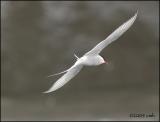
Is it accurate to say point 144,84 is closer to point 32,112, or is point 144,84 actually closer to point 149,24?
point 149,24

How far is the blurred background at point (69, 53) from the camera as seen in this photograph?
11.8 m

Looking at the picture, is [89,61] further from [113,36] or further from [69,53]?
[69,53]

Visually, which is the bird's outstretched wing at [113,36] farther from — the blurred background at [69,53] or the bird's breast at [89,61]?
the blurred background at [69,53]

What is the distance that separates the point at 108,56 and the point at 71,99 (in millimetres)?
1033

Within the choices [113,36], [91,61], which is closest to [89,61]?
[91,61]

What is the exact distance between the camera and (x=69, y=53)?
1160 centimetres

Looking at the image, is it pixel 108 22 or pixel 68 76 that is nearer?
pixel 68 76

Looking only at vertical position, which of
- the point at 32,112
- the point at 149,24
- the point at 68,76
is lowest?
the point at 68,76

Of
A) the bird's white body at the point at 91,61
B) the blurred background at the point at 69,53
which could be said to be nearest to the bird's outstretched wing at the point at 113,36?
the bird's white body at the point at 91,61

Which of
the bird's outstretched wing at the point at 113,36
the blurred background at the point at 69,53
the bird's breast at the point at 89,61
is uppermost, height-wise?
the blurred background at the point at 69,53

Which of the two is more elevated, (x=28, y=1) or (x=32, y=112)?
(x=28, y=1)

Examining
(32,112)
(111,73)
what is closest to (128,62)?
(111,73)

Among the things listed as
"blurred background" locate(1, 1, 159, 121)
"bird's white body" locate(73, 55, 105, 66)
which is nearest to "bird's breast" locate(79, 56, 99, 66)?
"bird's white body" locate(73, 55, 105, 66)

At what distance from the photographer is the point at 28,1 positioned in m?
12.1
